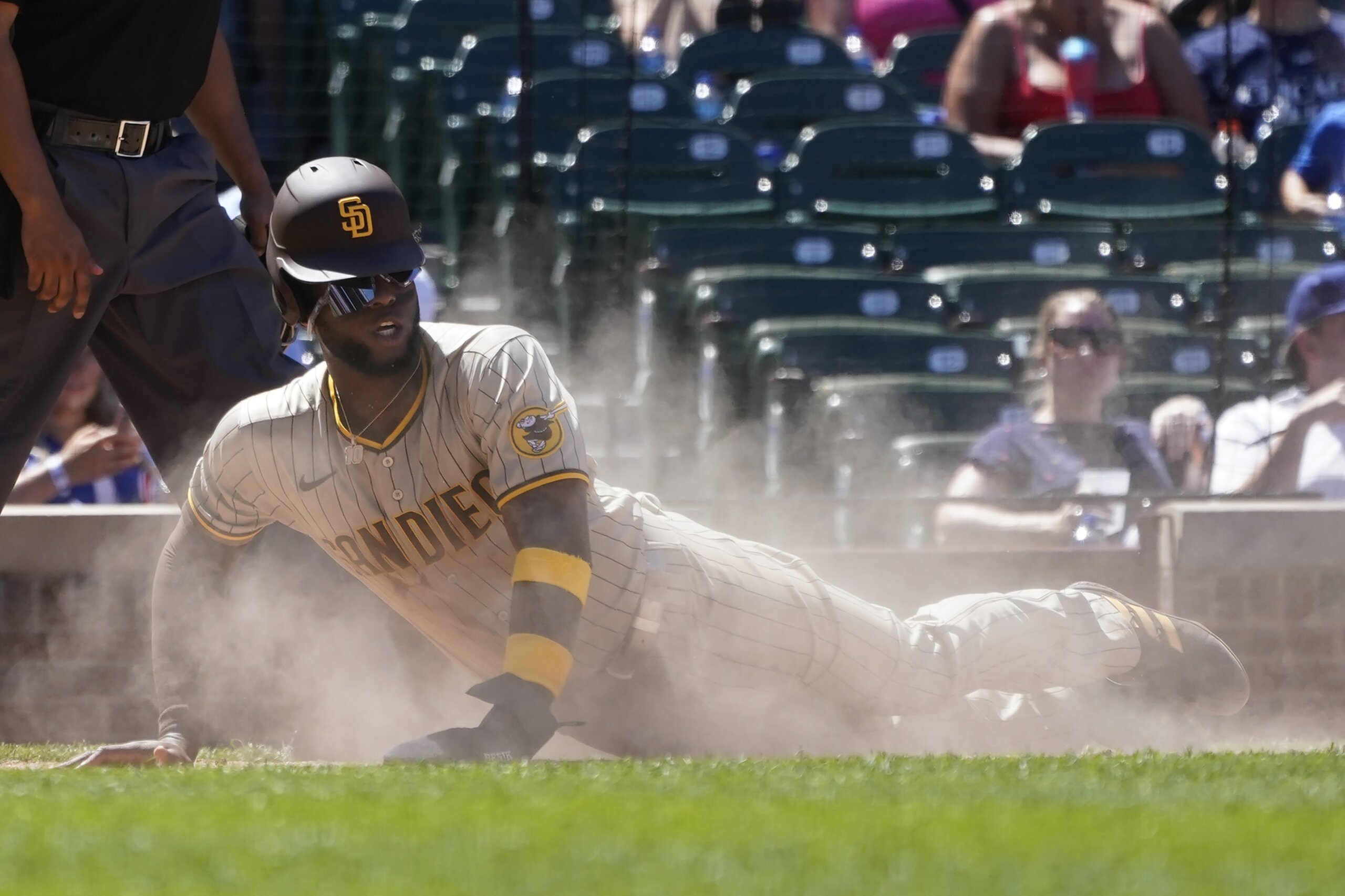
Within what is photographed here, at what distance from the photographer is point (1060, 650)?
3.83 m

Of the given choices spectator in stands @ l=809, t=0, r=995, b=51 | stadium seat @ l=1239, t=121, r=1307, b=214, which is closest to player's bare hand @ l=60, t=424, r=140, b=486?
spectator in stands @ l=809, t=0, r=995, b=51

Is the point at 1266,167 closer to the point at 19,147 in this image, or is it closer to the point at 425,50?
the point at 425,50

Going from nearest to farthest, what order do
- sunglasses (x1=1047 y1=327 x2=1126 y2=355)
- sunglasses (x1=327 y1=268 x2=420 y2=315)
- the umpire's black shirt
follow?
1. sunglasses (x1=327 y1=268 x2=420 y2=315)
2. the umpire's black shirt
3. sunglasses (x1=1047 y1=327 x2=1126 y2=355)

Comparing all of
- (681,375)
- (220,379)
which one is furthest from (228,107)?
(681,375)

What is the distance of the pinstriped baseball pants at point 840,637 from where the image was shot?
363 centimetres

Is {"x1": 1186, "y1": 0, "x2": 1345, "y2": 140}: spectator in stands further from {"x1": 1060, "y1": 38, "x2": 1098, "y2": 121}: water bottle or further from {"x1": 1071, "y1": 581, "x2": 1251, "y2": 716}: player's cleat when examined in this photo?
{"x1": 1071, "y1": 581, "x2": 1251, "y2": 716}: player's cleat

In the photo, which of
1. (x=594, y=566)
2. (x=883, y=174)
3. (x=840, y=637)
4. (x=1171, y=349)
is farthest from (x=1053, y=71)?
(x=594, y=566)

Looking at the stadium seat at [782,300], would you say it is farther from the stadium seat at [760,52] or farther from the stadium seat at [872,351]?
the stadium seat at [760,52]

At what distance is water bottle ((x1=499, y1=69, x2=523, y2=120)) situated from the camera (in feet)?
21.7

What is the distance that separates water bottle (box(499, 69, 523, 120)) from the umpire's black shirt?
2.79 meters

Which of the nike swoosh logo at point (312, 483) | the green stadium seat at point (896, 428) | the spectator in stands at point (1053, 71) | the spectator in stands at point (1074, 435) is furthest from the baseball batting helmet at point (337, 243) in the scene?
the spectator in stands at point (1053, 71)

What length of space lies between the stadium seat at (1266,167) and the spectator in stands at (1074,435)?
1.53 metres

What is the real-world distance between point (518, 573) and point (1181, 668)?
1573 mm

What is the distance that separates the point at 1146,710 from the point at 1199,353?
238 centimetres
